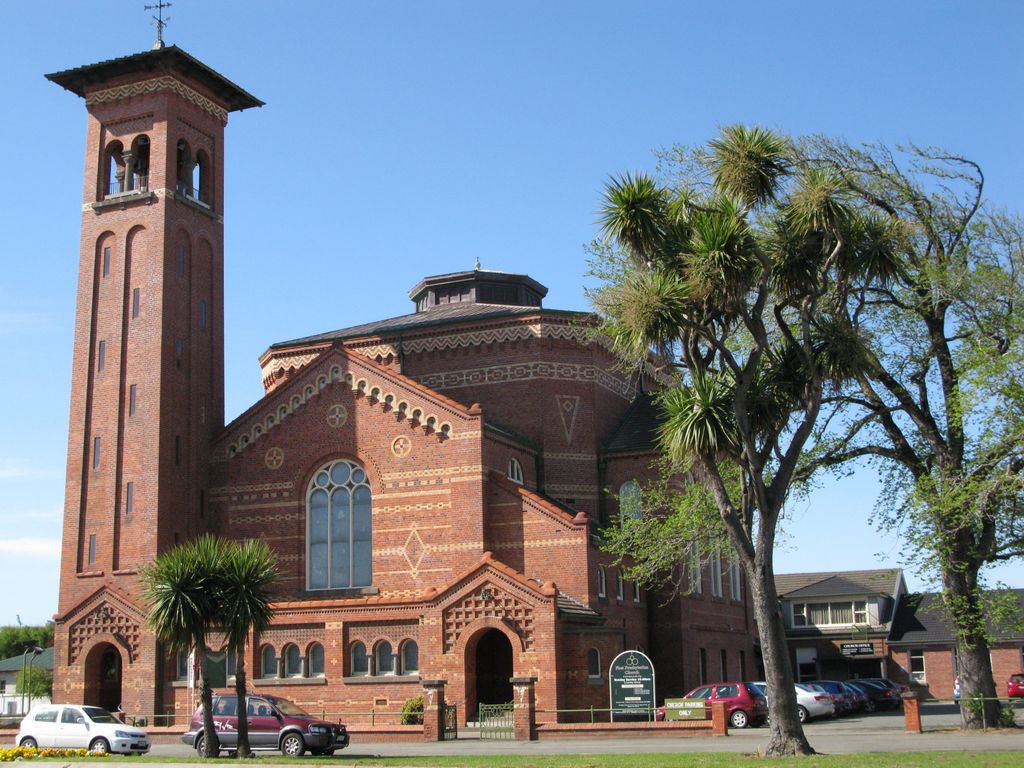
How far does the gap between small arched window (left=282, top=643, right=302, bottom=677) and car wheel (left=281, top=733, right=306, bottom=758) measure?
33.9 ft

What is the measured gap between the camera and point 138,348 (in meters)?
44.4

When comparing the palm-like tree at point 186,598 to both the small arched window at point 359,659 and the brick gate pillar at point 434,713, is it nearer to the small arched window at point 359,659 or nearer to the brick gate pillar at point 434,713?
the brick gate pillar at point 434,713

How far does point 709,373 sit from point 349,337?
26500 millimetres

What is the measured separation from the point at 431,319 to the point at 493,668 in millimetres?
16319

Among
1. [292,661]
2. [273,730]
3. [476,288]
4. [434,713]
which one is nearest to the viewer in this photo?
[273,730]

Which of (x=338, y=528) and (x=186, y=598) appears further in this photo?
(x=338, y=528)

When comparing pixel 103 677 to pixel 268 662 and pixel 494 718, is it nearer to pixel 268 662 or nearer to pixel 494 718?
pixel 268 662

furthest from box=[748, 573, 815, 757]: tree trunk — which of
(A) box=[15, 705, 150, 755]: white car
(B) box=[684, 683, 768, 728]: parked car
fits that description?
(A) box=[15, 705, 150, 755]: white car

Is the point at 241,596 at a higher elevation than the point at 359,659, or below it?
higher

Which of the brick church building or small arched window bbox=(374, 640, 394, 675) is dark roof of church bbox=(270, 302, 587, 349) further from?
small arched window bbox=(374, 640, 394, 675)

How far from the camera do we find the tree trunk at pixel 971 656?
2900 centimetres

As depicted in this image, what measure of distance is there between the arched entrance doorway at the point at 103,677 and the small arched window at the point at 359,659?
8.53m

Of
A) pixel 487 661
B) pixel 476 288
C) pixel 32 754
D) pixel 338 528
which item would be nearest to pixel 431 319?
pixel 476 288

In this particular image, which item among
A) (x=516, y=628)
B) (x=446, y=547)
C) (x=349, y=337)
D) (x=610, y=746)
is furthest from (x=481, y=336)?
(x=610, y=746)
